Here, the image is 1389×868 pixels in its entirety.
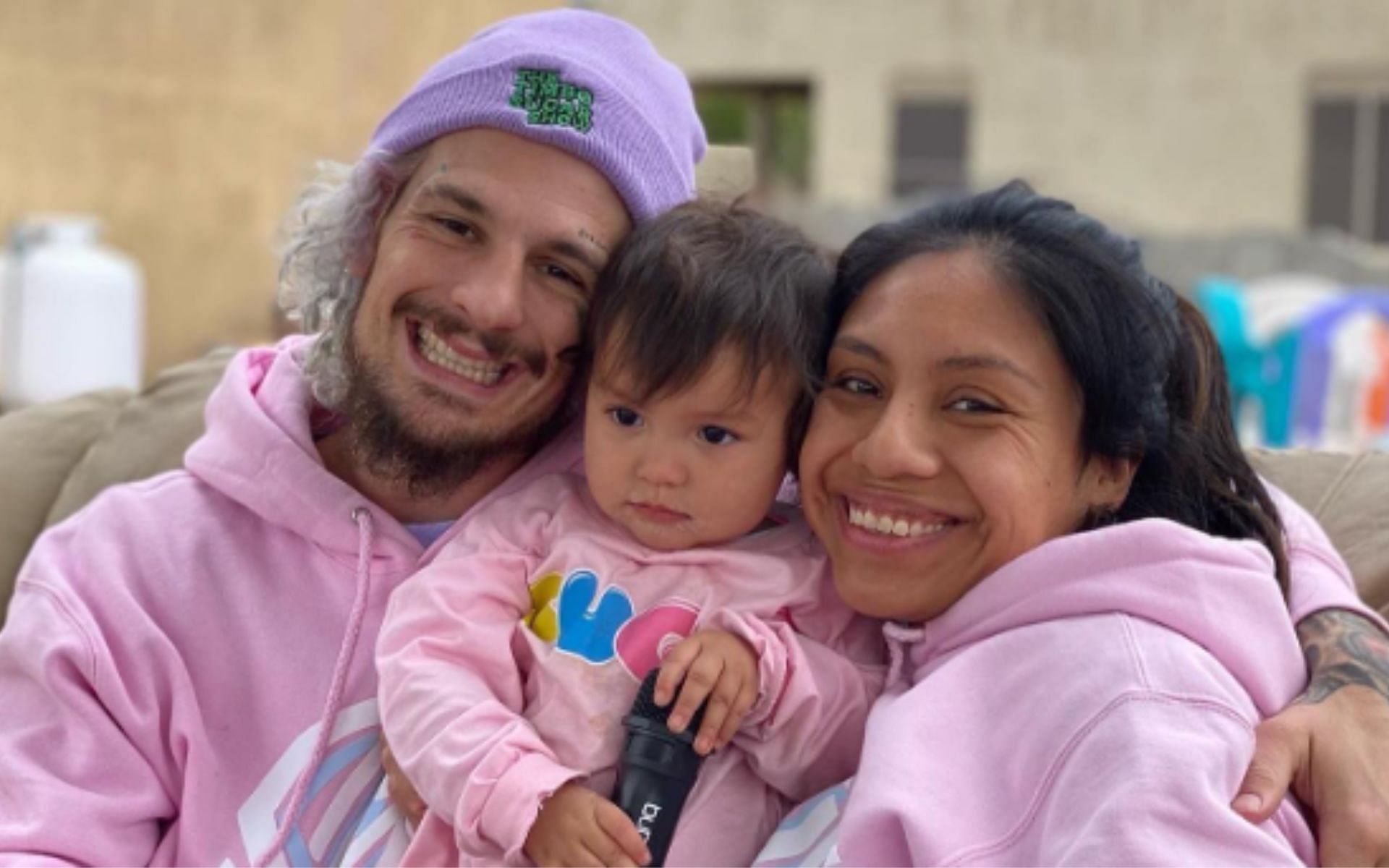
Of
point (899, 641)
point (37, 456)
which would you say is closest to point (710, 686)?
point (899, 641)

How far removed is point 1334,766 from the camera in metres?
1.83

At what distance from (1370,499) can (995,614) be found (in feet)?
3.03

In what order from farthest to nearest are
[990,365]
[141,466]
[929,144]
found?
[929,144] < [141,466] < [990,365]

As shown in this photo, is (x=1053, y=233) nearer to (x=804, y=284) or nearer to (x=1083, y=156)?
(x=804, y=284)

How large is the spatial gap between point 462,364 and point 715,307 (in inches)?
16.5

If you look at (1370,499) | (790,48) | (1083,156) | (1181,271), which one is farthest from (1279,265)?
(1370,499)

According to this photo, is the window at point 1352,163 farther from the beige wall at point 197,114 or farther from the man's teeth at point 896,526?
the man's teeth at point 896,526

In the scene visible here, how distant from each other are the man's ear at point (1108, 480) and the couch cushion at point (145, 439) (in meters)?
1.49

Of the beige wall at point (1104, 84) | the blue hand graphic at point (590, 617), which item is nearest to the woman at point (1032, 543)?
the blue hand graphic at point (590, 617)

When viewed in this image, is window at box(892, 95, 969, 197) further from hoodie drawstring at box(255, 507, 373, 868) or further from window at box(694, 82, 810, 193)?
hoodie drawstring at box(255, 507, 373, 868)

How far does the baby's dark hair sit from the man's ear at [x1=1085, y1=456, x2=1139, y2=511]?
336 mm

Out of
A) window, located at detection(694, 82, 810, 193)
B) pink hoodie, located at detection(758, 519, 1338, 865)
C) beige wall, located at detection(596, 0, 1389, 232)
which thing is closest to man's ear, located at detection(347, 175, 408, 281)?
pink hoodie, located at detection(758, 519, 1338, 865)

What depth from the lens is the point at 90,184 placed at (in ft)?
34.4

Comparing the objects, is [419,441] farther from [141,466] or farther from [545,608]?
[141,466]
